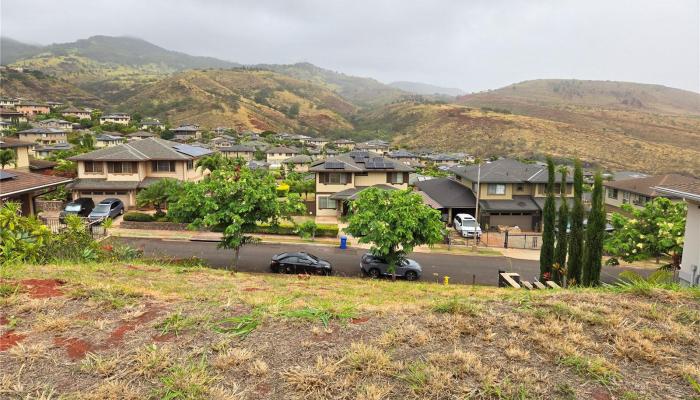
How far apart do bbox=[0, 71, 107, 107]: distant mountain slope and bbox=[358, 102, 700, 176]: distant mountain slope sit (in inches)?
3975

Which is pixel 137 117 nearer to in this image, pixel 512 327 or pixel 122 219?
pixel 122 219

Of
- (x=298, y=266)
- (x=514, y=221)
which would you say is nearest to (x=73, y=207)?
(x=298, y=266)

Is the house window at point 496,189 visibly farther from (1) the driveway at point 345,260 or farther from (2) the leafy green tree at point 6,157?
(2) the leafy green tree at point 6,157

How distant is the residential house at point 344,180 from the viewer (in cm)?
3794

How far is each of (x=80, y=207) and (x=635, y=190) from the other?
46775 millimetres

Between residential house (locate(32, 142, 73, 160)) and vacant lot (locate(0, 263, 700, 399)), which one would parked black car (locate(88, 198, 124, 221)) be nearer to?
vacant lot (locate(0, 263, 700, 399))

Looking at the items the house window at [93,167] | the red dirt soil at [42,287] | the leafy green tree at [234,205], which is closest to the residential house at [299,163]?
the house window at [93,167]

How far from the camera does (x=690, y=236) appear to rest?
16.0 meters

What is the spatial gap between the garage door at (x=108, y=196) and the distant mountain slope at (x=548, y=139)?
259ft

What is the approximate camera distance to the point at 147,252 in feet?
84.1

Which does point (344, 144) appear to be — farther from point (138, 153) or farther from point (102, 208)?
point (102, 208)

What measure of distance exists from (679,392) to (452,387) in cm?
271

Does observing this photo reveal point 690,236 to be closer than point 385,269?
Yes

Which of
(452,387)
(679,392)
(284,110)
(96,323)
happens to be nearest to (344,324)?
(452,387)
